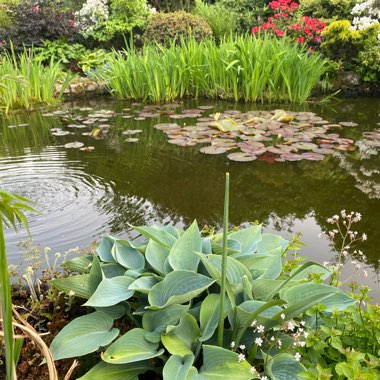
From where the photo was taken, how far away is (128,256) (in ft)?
4.85

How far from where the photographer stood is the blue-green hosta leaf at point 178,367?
1.05m

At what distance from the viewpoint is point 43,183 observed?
3.05m

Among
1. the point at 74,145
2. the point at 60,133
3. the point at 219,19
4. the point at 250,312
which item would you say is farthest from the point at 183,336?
the point at 219,19

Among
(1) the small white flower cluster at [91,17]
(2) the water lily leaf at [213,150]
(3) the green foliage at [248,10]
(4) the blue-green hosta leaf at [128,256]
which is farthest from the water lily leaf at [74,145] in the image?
(3) the green foliage at [248,10]

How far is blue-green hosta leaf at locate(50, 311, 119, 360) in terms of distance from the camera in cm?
117

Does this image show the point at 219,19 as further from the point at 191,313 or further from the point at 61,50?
the point at 191,313

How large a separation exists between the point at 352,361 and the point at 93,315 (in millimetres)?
733

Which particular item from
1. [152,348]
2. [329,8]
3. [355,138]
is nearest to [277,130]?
[355,138]

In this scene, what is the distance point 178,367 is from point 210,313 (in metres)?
0.18

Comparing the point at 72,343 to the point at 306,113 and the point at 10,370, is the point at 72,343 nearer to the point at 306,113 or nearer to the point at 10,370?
the point at 10,370

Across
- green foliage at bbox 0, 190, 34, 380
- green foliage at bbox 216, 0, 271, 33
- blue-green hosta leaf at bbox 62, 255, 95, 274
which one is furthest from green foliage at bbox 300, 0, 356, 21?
green foliage at bbox 0, 190, 34, 380

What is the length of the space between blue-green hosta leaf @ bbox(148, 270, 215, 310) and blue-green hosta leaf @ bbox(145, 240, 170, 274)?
0.39ft

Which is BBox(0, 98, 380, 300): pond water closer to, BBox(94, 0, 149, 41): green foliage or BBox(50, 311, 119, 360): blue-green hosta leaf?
BBox(50, 311, 119, 360): blue-green hosta leaf

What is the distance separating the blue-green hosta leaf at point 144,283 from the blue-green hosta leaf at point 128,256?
0.40 ft
